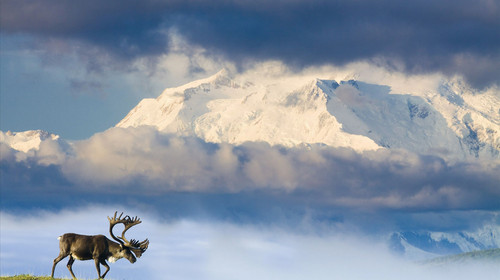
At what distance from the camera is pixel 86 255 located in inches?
3312

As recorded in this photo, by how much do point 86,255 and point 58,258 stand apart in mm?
2338

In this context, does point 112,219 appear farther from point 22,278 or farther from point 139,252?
point 22,278

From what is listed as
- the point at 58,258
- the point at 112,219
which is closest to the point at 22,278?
the point at 58,258

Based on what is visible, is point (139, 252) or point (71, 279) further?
point (139, 252)

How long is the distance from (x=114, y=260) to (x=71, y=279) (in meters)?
5.48

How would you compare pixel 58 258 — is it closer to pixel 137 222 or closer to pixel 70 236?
pixel 70 236

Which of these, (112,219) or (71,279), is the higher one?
(112,219)

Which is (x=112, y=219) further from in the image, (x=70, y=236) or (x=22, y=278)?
(x=22, y=278)

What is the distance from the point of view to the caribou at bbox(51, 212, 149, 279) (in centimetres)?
8388

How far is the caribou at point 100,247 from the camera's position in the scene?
83875 millimetres

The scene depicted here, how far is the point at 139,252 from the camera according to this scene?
86.3 m

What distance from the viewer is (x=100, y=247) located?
277 feet

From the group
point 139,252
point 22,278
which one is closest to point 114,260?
point 139,252

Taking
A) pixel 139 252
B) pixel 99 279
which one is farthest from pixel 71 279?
pixel 139 252
